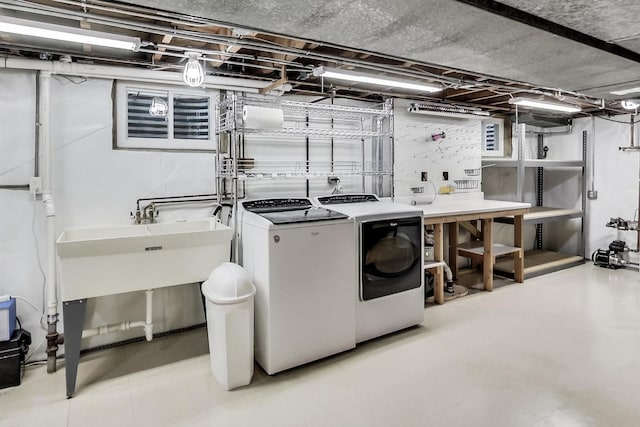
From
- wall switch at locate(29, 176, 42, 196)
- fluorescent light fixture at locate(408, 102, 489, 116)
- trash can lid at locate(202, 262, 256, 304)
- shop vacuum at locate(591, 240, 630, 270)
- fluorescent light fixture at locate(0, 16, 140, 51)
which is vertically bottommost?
shop vacuum at locate(591, 240, 630, 270)

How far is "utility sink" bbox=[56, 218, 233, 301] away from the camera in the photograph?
2.46 metres

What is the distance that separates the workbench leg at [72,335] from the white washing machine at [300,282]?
1.12m

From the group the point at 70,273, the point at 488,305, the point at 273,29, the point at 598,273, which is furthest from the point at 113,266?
the point at 598,273

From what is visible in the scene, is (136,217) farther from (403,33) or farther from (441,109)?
(441,109)

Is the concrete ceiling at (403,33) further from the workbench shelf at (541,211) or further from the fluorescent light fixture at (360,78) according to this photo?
the workbench shelf at (541,211)

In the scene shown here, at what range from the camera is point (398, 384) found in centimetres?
255

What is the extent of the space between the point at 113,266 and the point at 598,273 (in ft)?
18.8

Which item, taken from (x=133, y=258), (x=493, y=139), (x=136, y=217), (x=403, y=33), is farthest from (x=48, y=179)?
(x=493, y=139)

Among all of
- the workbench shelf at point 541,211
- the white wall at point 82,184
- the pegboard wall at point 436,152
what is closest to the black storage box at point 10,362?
the white wall at point 82,184

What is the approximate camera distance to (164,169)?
10.9 feet

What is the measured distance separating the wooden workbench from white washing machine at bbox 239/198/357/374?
50.0 inches

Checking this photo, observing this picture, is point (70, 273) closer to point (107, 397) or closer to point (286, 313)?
point (107, 397)

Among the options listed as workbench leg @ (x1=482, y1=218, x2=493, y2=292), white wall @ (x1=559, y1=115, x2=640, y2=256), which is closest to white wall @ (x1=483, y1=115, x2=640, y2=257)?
white wall @ (x1=559, y1=115, x2=640, y2=256)

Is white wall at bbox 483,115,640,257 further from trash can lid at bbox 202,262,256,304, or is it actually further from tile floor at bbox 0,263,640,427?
trash can lid at bbox 202,262,256,304
